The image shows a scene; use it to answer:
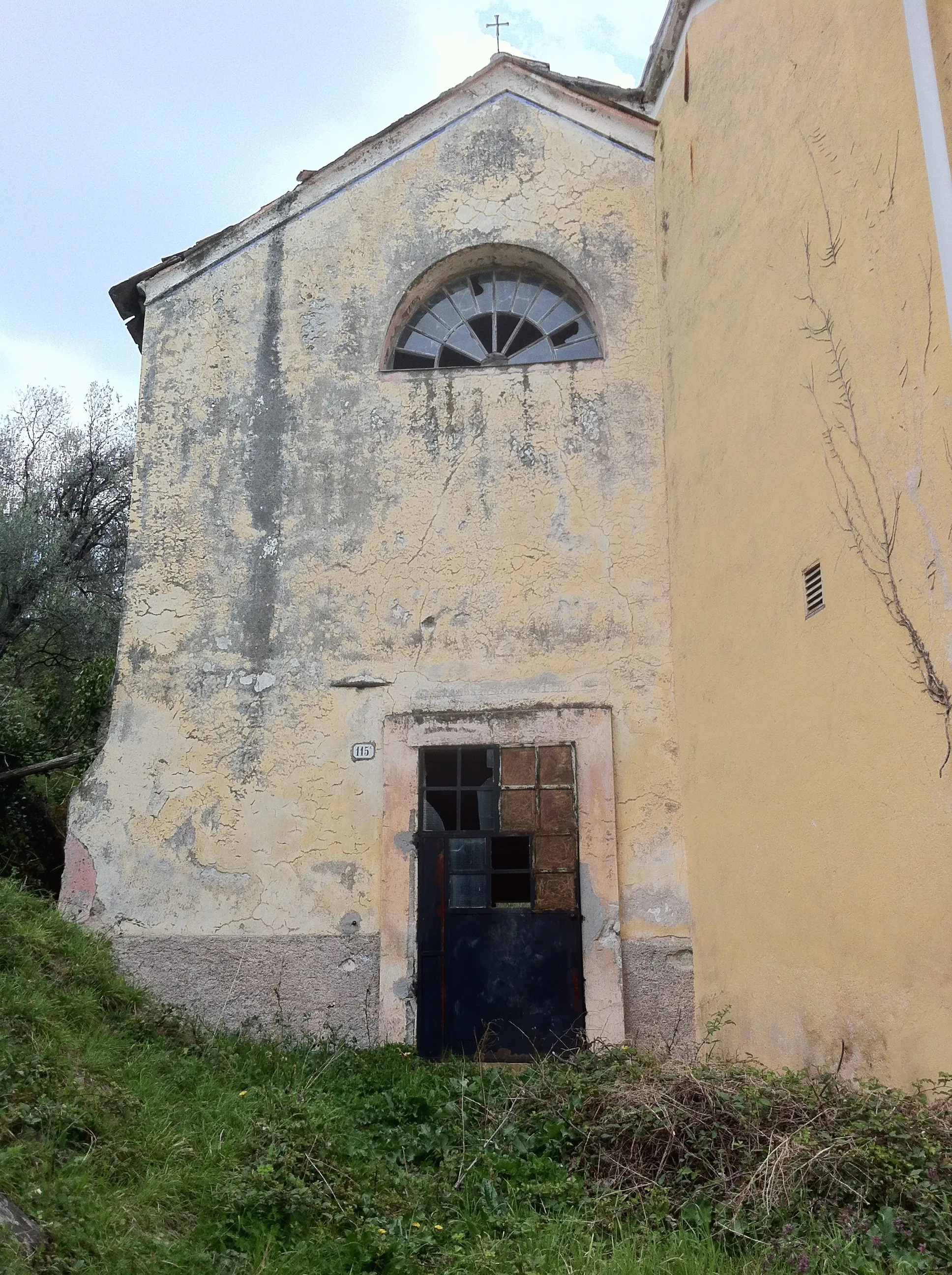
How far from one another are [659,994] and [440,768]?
226 cm

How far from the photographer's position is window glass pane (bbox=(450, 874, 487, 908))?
769cm

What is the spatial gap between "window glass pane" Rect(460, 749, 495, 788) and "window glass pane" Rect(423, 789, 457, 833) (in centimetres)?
15

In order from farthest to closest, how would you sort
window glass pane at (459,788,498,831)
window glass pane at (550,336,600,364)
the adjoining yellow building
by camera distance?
window glass pane at (550,336,600,364)
window glass pane at (459,788,498,831)
the adjoining yellow building

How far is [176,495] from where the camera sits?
8766mm

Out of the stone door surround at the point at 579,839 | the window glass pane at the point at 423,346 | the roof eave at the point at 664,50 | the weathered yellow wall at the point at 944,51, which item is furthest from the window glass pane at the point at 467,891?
the roof eave at the point at 664,50

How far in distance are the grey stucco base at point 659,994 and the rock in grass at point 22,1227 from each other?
4391mm

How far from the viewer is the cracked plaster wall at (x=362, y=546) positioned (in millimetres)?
7883

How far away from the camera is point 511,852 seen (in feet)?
25.5

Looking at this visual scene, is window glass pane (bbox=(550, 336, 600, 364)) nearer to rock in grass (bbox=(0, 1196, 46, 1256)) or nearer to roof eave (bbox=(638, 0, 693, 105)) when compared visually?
roof eave (bbox=(638, 0, 693, 105))

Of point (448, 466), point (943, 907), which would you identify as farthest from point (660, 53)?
point (943, 907)

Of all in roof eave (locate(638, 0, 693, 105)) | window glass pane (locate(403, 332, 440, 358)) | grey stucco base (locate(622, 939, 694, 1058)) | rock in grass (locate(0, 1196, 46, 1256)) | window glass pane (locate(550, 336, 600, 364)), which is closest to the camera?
rock in grass (locate(0, 1196, 46, 1256))

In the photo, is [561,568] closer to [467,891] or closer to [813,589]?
[467,891]

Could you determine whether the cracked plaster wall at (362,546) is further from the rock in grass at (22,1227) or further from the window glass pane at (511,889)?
the rock in grass at (22,1227)

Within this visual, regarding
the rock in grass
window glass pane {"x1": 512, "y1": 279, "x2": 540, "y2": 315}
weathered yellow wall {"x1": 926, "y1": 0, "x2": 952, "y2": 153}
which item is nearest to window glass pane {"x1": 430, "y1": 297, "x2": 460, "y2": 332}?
window glass pane {"x1": 512, "y1": 279, "x2": 540, "y2": 315}
